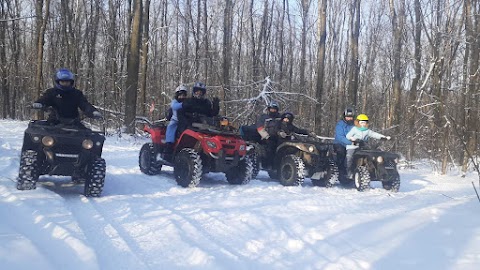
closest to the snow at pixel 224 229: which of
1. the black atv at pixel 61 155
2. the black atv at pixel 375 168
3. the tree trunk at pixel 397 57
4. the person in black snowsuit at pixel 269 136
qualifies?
the black atv at pixel 61 155

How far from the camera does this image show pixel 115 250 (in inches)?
165

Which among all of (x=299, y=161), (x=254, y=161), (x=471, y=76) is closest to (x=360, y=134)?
(x=299, y=161)

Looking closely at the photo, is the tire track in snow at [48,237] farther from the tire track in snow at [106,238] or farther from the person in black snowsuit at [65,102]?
the person in black snowsuit at [65,102]

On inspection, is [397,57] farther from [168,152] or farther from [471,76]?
[168,152]

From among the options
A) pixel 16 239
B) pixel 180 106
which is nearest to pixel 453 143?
pixel 180 106

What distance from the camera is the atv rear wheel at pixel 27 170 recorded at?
626 cm

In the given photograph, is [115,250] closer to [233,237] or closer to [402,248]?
[233,237]

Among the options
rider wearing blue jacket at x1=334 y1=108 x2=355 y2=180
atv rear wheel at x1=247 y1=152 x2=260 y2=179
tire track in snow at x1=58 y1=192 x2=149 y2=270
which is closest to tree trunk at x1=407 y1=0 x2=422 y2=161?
rider wearing blue jacket at x1=334 y1=108 x2=355 y2=180

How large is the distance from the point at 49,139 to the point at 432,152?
1404cm

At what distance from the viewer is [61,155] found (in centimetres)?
648

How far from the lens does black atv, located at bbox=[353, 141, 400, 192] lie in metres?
9.15

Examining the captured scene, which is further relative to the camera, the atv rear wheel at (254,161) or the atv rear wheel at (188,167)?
the atv rear wheel at (254,161)

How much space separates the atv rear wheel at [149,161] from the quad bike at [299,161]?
2.05m

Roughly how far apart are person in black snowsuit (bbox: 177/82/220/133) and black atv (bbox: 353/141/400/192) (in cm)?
321
